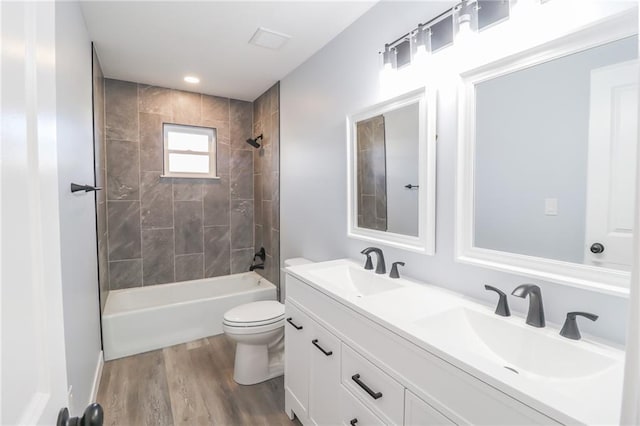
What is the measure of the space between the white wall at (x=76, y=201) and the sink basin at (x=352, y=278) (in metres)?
1.23

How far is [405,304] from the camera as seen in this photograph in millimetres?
1296

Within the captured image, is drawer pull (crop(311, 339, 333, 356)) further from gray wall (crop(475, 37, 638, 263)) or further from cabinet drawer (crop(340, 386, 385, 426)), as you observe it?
gray wall (crop(475, 37, 638, 263))

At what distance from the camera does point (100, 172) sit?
8.99ft

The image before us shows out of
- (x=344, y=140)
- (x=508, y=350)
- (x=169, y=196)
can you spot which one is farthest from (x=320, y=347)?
(x=169, y=196)

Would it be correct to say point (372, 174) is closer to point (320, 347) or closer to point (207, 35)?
point (320, 347)

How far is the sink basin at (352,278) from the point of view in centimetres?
174

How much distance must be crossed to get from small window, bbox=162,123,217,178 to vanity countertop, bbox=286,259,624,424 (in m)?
2.63

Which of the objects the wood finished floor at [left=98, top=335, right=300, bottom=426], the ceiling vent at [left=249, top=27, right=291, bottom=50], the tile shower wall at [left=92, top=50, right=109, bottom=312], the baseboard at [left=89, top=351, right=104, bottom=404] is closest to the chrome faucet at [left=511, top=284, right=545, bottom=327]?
the wood finished floor at [left=98, top=335, right=300, bottom=426]

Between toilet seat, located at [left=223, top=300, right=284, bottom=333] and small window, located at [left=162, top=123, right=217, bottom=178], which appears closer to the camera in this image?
toilet seat, located at [left=223, top=300, right=284, bottom=333]

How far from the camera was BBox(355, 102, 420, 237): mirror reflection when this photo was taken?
169 cm

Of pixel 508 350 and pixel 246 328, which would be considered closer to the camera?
pixel 508 350

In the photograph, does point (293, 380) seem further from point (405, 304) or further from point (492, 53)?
point (492, 53)

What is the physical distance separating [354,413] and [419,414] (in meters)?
0.40

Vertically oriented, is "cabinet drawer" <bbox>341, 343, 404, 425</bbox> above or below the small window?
below
